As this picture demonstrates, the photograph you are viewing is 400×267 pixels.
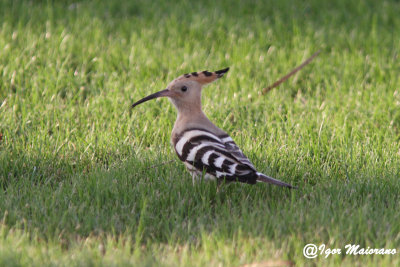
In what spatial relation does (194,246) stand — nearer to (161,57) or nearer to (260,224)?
(260,224)

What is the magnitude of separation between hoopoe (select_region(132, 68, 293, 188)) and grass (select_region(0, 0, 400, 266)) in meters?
0.19

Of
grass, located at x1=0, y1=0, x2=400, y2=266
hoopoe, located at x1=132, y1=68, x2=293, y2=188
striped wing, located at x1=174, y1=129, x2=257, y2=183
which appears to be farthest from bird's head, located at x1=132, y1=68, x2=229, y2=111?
grass, located at x1=0, y1=0, x2=400, y2=266

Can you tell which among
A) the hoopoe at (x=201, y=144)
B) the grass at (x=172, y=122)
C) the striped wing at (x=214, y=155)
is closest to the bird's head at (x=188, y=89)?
the hoopoe at (x=201, y=144)

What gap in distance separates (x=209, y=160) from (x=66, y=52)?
328 cm

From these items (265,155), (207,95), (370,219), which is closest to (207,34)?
(207,95)

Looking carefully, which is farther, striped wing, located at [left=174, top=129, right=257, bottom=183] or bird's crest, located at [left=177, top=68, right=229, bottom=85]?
bird's crest, located at [left=177, top=68, right=229, bottom=85]

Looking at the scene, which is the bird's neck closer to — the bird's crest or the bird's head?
the bird's head

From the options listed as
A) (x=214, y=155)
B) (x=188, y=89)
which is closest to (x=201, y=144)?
(x=214, y=155)

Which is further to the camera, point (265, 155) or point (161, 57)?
point (161, 57)

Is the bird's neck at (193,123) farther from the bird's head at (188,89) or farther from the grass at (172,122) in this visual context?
the grass at (172,122)

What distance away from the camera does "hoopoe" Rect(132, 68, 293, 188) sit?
3609mm

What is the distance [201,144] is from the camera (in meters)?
3.77

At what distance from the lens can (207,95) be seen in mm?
5715

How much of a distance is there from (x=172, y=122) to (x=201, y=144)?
1.45 m
